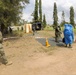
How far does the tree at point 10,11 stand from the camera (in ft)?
80.4

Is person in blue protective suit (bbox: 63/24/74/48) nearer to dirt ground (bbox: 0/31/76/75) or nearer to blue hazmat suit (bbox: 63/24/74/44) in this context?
blue hazmat suit (bbox: 63/24/74/44)

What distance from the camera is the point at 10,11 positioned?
82.0 feet

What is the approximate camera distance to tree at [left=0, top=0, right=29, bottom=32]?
24.5 metres

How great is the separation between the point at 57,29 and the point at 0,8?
6609mm

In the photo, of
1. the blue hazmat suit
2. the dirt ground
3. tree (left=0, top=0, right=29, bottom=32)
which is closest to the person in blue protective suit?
the blue hazmat suit

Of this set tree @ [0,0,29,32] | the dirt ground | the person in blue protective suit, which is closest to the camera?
the dirt ground

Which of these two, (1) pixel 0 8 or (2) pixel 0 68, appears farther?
(1) pixel 0 8

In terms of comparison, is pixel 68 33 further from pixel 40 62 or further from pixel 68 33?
pixel 40 62

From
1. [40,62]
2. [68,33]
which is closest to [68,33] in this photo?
[68,33]

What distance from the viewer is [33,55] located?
14.1 metres

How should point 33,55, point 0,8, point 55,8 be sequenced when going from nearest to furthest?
1. point 33,55
2. point 0,8
3. point 55,8

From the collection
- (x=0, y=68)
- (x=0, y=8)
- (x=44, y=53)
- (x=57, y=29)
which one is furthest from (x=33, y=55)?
(x=0, y=8)

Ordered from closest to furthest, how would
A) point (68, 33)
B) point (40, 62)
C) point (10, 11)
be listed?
point (40, 62)
point (68, 33)
point (10, 11)

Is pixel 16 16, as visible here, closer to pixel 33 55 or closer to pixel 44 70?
pixel 33 55
